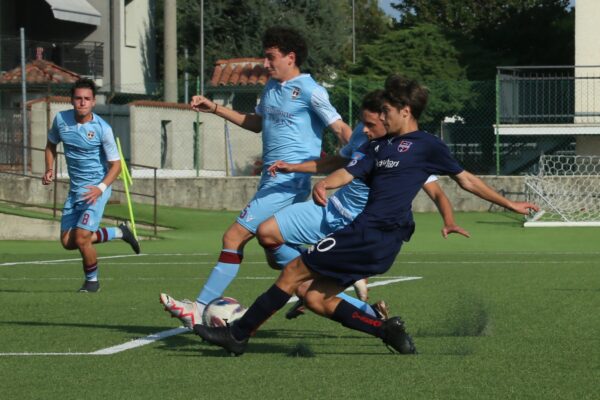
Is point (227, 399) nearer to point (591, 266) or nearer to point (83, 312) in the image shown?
point (83, 312)

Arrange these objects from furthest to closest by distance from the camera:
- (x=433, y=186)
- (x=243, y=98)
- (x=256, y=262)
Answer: (x=243, y=98) → (x=256, y=262) → (x=433, y=186)

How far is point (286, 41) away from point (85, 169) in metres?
4.34

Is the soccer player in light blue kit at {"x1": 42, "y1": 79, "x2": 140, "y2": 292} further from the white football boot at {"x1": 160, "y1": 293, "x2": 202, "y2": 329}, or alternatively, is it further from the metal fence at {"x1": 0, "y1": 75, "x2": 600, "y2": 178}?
the metal fence at {"x1": 0, "y1": 75, "x2": 600, "y2": 178}

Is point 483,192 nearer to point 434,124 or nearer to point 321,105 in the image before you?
point 321,105

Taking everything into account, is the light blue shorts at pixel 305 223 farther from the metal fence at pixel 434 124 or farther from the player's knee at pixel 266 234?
the metal fence at pixel 434 124

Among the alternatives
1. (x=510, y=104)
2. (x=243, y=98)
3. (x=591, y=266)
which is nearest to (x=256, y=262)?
(x=591, y=266)

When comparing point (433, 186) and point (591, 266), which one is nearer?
point (433, 186)

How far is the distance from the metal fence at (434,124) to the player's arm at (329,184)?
22.3 m

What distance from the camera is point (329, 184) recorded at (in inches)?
317

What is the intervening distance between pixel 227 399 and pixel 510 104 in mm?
27621

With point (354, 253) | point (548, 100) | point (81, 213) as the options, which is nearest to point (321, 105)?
point (354, 253)

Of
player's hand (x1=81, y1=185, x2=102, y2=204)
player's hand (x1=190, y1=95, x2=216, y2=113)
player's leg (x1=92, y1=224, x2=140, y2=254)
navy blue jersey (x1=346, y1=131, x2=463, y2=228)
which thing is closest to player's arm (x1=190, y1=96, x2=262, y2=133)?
player's hand (x1=190, y1=95, x2=216, y2=113)

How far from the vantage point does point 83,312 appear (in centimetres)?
1141

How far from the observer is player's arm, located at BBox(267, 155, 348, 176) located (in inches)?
347
